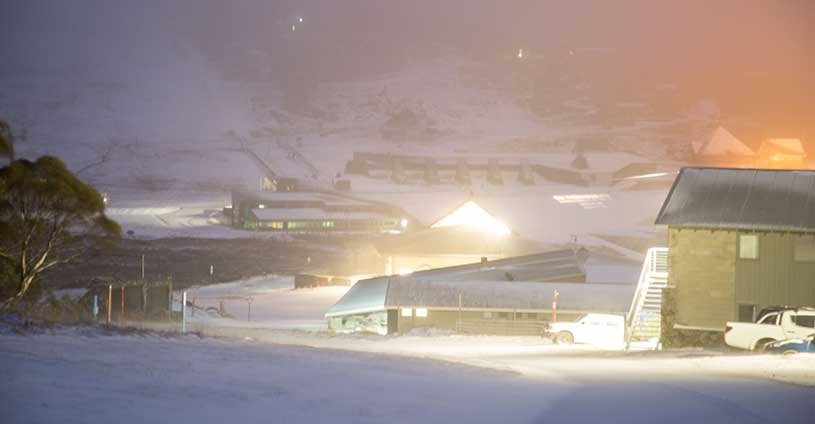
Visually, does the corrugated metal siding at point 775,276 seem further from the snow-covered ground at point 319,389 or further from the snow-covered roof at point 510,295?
the snow-covered ground at point 319,389

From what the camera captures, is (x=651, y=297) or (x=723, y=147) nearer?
(x=651, y=297)

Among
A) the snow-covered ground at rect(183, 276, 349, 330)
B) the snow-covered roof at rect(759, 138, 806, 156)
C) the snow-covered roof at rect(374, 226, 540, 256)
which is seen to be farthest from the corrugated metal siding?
the snow-covered roof at rect(759, 138, 806, 156)

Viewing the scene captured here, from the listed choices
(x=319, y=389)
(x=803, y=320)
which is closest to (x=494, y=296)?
(x=803, y=320)

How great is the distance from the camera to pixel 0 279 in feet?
83.9

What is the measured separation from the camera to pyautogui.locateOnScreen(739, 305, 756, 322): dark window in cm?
2498

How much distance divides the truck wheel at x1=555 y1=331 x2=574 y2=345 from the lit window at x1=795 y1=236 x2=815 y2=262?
20.7ft

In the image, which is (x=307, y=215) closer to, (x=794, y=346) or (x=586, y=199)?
(x=586, y=199)

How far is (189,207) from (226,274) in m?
45.3

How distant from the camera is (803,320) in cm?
1955

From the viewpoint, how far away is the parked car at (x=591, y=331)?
26.0 m

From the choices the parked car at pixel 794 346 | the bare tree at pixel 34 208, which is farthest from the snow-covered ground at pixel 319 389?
the bare tree at pixel 34 208

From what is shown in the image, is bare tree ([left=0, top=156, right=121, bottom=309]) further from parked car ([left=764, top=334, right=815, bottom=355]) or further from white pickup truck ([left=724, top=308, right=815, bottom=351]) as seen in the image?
parked car ([left=764, top=334, right=815, bottom=355])

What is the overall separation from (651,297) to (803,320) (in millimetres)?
8529

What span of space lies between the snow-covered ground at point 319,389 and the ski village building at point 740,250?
1043cm
